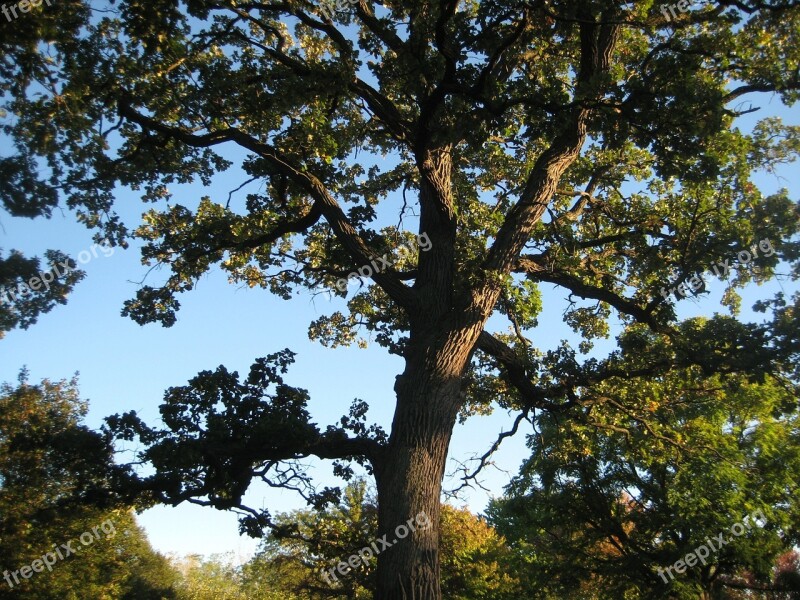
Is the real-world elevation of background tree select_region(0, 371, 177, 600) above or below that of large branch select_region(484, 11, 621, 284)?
below

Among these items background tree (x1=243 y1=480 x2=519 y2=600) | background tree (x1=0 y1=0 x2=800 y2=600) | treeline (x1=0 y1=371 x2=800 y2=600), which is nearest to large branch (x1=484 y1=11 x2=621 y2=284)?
background tree (x1=0 y1=0 x2=800 y2=600)

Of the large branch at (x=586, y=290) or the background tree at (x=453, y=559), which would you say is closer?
the large branch at (x=586, y=290)

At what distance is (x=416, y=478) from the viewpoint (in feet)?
21.9

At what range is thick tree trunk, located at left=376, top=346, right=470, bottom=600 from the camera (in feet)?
20.2

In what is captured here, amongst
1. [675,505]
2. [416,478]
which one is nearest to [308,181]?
[416,478]

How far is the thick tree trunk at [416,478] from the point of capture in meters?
6.14

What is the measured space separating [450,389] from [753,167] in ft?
25.3

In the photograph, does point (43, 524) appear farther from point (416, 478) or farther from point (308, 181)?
point (416, 478)

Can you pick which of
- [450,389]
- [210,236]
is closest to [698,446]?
[450,389]

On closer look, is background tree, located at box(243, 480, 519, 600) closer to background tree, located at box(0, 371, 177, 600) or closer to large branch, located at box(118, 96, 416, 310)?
background tree, located at box(0, 371, 177, 600)

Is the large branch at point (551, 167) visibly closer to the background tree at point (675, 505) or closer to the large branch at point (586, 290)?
the large branch at point (586, 290)

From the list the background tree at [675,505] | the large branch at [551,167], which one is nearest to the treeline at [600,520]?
the background tree at [675,505]

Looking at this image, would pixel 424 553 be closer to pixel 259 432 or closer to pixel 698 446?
pixel 259 432

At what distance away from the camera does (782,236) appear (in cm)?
946
